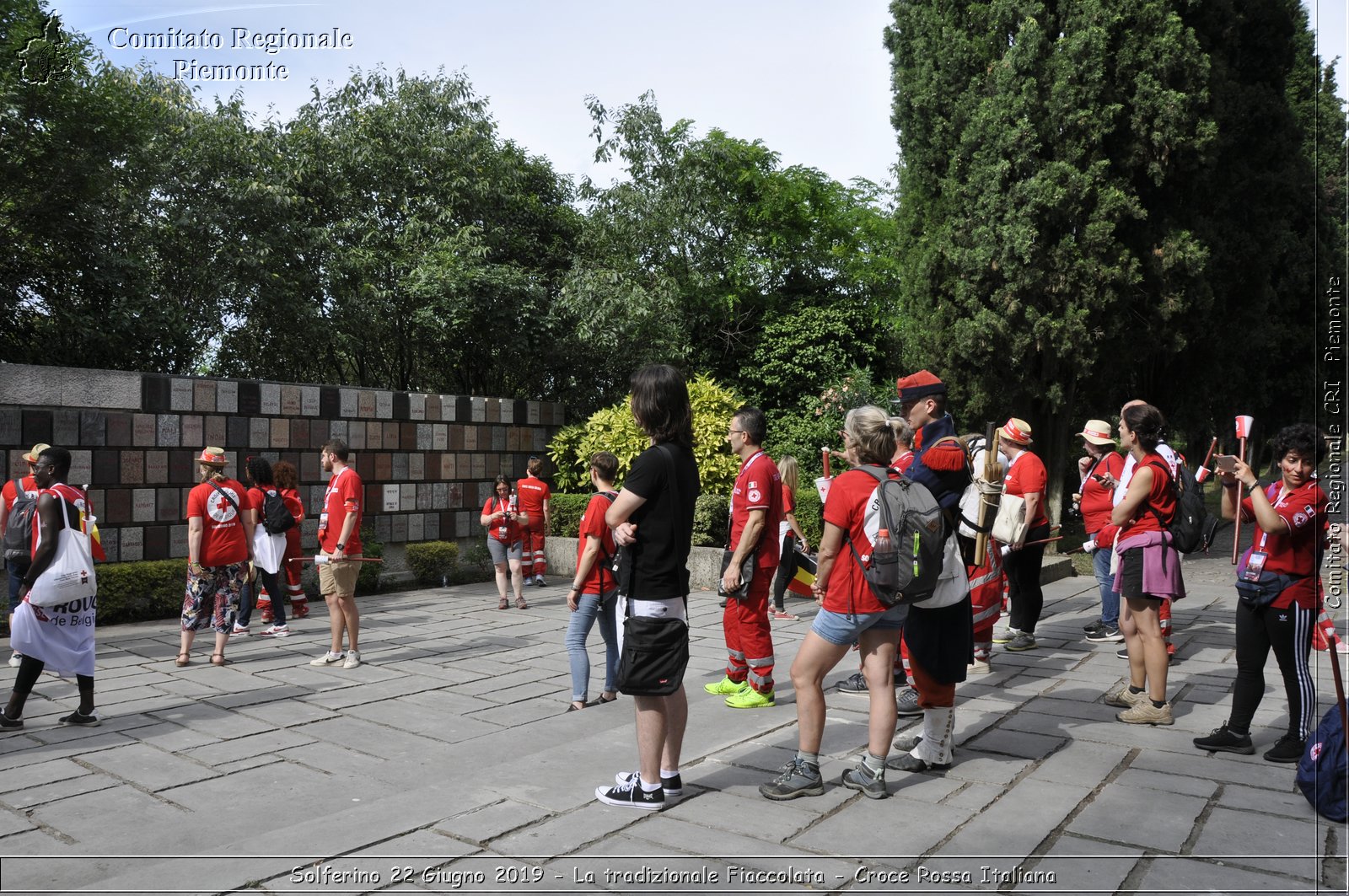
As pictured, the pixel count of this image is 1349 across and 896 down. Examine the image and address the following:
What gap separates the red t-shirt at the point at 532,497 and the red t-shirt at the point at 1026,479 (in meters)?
5.33

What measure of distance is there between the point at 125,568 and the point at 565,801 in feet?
22.9

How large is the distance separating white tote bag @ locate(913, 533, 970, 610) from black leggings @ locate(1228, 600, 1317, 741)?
1.38 metres

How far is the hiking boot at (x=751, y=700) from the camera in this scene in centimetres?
577

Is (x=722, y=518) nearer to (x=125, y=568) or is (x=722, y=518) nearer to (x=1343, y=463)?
(x=125, y=568)

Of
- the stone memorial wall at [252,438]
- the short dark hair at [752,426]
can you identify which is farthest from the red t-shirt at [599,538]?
the stone memorial wall at [252,438]

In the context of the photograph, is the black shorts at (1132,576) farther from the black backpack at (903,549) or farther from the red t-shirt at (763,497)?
the red t-shirt at (763,497)

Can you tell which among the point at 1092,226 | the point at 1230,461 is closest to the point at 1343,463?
the point at 1230,461

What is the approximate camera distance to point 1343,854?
3473 millimetres

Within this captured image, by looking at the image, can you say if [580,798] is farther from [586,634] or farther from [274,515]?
[274,515]

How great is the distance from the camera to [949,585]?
172 inches

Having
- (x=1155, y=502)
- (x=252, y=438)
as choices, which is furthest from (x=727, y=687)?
(x=252, y=438)

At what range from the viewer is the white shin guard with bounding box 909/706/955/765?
175 inches

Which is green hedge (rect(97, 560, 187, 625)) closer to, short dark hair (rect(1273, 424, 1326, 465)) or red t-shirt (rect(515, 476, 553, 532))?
red t-shirt (rect(515, 476, 553, 532))

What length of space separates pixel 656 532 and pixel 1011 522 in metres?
4.03
